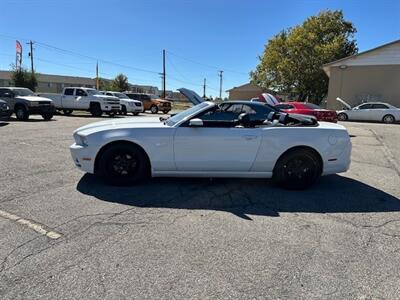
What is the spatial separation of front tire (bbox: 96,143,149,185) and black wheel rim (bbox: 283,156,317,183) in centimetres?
228

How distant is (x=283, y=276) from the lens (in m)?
2.74

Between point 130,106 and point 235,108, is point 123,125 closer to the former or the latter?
point 235,108

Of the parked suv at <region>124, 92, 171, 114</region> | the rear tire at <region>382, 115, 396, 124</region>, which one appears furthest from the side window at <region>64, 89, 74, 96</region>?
the rear tire at <region>382, 115, 396, 124</region>

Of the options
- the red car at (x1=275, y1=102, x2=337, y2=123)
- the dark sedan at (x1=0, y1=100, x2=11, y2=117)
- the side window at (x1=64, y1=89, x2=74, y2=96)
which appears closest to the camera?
the dark sedan at (x1=0, y1=100, x2=11, y2=117)

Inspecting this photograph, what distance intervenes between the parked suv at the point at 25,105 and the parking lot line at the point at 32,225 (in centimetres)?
1428

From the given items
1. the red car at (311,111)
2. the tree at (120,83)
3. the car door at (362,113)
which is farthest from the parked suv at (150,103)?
the tree at (120,83)

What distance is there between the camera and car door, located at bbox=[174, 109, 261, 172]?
4.91 metres

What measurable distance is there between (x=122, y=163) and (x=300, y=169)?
2.86 metres

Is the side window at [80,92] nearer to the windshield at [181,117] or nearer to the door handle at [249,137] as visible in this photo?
the windshield at [181,117]

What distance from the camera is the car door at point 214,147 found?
4.91 m

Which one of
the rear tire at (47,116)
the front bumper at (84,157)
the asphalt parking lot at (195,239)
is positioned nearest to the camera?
the asphalt parking lot at (195,239)

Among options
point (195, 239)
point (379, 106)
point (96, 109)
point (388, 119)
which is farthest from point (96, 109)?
point (388, 119)

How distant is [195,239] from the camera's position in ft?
11.1

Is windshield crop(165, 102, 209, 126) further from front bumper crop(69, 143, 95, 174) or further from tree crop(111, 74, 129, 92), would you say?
tree crop(111, 74, 129, 92)
